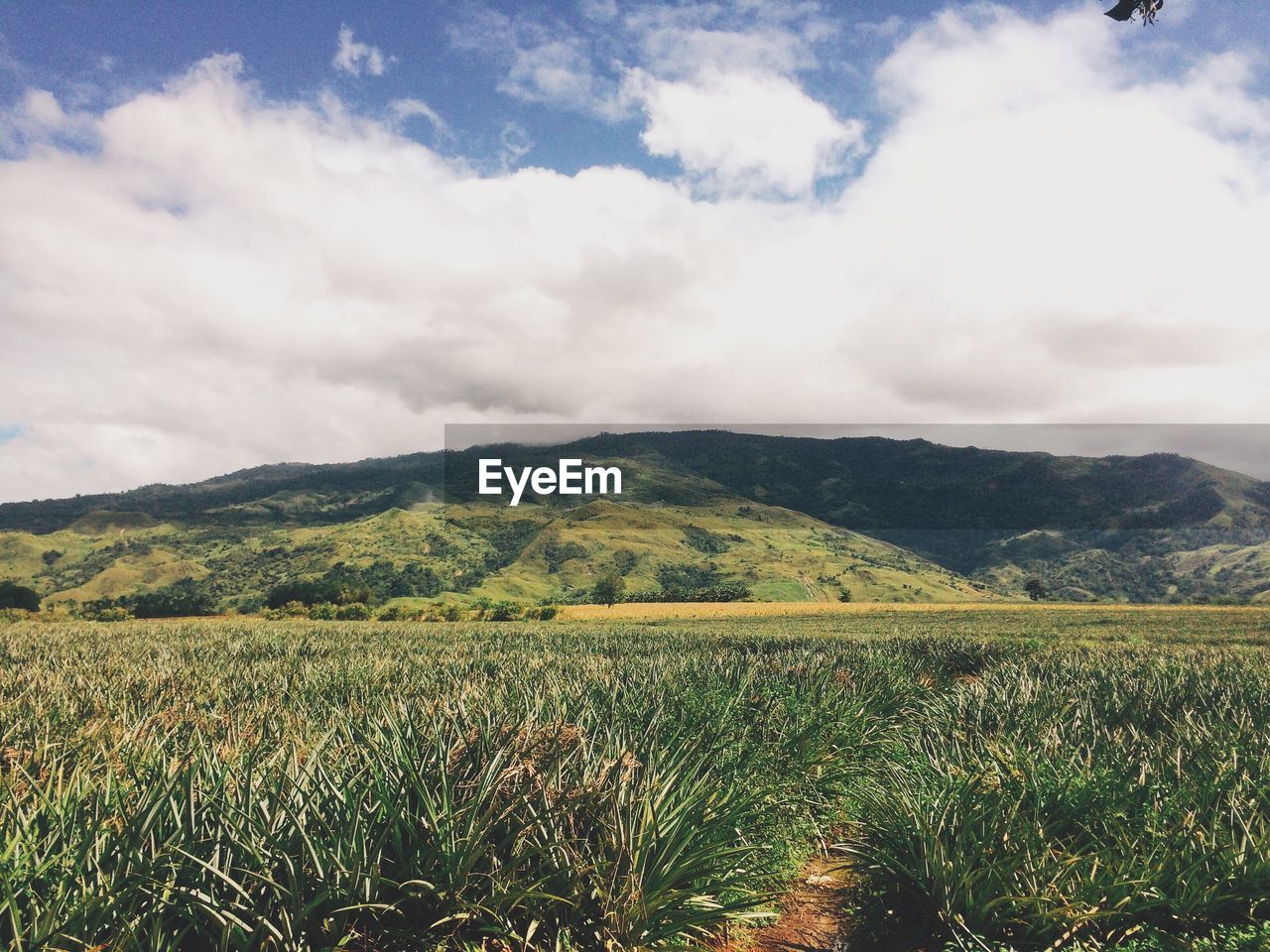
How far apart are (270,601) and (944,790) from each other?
381 ft

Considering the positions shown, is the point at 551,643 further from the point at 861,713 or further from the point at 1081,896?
the point at 1081,896

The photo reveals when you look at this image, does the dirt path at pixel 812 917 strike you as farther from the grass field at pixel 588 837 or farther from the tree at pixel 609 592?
the tree at pixel 609 592

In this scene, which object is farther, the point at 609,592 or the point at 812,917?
the point at 609,592

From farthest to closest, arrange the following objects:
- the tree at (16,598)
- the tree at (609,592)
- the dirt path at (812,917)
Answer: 1. the tree at (609,592)
2. the tree at (16,598)
3. the dirt path at (812,917)

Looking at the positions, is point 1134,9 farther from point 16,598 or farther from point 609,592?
point 16,598

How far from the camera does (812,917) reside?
5.69 meters

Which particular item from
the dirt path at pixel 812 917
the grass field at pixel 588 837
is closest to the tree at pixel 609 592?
the dirt path at pixel 812 917

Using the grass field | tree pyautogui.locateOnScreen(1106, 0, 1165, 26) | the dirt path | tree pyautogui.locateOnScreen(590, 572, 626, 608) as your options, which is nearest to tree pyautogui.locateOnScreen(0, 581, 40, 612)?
tree pyautogui.locateOnScreen(590, 572, 626, 608)

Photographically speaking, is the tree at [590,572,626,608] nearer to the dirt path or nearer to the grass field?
the dirt path

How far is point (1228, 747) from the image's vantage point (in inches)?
269

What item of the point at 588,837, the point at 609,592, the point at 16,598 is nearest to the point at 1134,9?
the point at 588,837

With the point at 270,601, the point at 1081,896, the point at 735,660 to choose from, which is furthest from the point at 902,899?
the point at 270,601

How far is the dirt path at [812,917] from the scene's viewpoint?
16.6ft

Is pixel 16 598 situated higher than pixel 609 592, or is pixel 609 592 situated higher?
pixel 16 598
